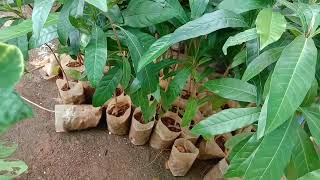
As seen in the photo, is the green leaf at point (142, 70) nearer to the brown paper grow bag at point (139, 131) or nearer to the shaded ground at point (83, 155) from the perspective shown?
the brown paper grow bag at point (139, 131)

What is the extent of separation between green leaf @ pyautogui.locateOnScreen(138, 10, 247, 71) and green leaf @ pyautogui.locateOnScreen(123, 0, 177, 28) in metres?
0.14

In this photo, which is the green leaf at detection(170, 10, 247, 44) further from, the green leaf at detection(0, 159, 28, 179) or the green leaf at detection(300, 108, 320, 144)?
the green leaf at detection(0, 159, 28, 179)

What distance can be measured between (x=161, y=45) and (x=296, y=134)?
15.0 inches

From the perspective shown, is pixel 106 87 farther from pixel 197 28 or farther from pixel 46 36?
pixel 197 28

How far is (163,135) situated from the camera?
154cm

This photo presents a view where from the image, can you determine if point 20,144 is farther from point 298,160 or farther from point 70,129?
point 298,160

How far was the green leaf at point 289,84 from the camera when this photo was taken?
67 centimetres

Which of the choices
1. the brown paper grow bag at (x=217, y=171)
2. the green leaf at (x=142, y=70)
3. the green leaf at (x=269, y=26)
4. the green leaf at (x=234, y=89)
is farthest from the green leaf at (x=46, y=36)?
the brown paper grow bag at (x=217, y=171)

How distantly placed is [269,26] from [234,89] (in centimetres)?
31

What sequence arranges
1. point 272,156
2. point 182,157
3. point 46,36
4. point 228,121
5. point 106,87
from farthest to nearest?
point 182,157 < point 106,87 < point 46,36 < point 228,121 < point 272,156

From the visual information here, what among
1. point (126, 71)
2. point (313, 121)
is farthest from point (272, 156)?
point (126, 71)

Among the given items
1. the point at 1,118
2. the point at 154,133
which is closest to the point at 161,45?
the point at 1,118

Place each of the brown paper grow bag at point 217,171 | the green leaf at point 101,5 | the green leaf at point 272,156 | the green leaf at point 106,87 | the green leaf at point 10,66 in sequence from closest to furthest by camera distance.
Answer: the green leaf at point 10,66 → the green leaf at point 101,5 → the green leaf at point 272,156 → the green leaf at point 106,87 → the brown paper grow bag at point 217,171

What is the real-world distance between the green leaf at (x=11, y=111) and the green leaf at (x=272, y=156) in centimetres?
55
